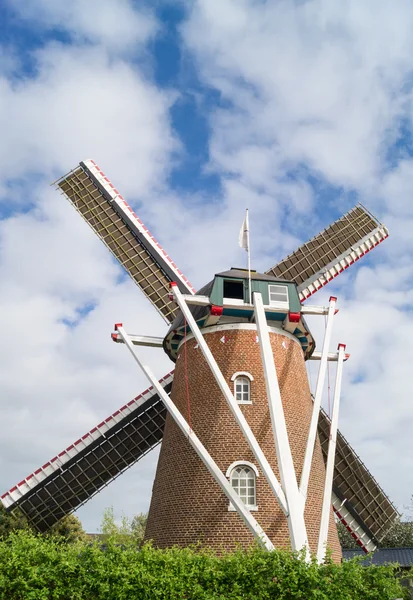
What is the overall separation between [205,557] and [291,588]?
201 centimetres

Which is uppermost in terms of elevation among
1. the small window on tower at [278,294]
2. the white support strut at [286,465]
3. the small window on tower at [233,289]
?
the small window on tower at [233,289]

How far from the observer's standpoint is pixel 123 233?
2925 centimetres

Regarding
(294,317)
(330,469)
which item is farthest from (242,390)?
(330,469)

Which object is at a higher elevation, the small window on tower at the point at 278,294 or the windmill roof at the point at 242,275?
the windmill roof at the point at 242,275

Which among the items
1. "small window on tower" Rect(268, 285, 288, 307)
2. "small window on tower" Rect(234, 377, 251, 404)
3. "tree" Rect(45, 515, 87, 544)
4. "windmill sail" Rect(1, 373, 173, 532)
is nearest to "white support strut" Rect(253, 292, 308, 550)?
"small window on tower" Rect(234, 377, 251, 404)

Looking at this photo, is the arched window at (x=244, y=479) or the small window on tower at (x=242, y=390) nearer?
the arched window at (x=244, y=479)

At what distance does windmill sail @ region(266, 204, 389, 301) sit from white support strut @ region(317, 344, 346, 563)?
20.3 feet

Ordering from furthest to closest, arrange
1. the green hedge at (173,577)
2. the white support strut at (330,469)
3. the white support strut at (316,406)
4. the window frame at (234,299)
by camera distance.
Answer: the window frame at (234,299), the white support strut at (330,469), the white support strut at (316,406), the green hedge at (173,577)

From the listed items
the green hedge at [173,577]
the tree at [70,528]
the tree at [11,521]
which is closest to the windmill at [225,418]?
the tree at [11,521]

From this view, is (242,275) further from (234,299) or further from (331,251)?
(331,251)

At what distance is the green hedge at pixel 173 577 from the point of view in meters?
12.4

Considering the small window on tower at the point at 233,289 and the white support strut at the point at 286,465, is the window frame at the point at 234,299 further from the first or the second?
the white support strut at the point at 286,465

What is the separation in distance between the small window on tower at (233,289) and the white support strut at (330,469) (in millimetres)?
4731

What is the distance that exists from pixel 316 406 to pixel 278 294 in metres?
4.76
